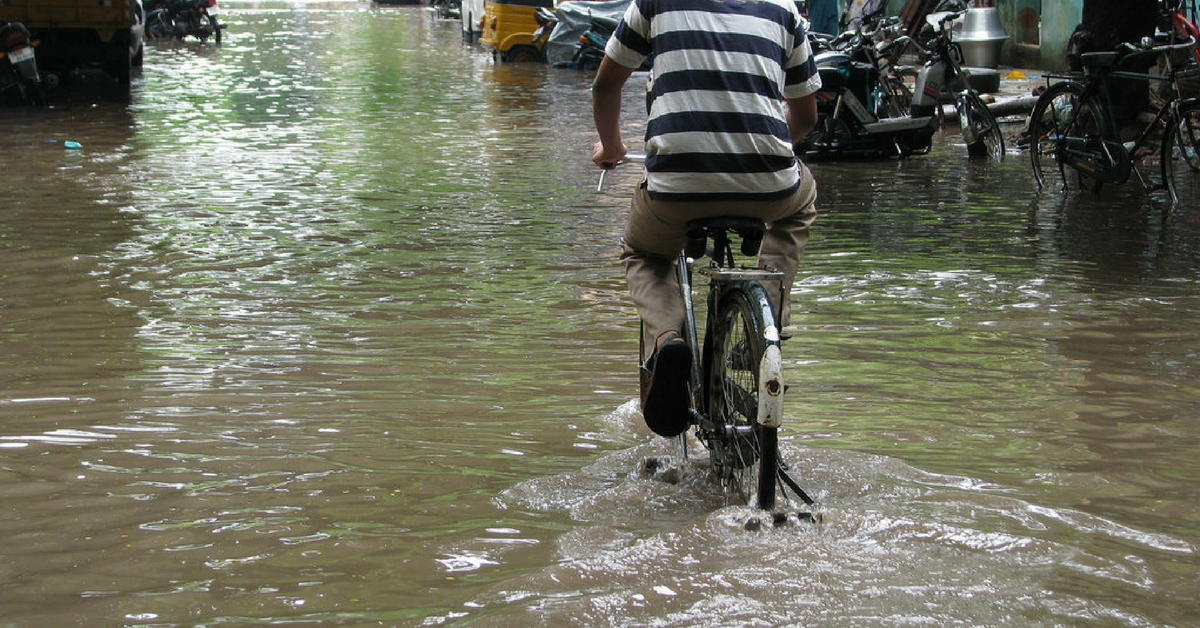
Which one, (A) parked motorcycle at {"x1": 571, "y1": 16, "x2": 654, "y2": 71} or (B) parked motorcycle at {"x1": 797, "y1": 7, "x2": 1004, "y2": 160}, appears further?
(A) parked motorcycle at {"x1": 571, "y1": 16, "x2": 654, "y2": 71}

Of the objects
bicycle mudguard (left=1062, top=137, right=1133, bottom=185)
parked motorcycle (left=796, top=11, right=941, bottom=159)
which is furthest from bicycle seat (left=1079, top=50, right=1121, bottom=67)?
parked motorcycle (left=796, top=11, right=941, bottom=159)

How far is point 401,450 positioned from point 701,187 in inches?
61.5

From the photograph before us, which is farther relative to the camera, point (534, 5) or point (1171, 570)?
point (534, 5)

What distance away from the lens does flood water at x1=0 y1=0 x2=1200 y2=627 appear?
3.58 metres

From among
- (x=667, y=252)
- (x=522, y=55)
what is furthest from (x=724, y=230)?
(x=522, y=55)

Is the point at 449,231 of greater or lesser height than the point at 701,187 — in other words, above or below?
below

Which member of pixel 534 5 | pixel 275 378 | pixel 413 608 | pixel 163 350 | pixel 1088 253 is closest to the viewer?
pixel 413 608

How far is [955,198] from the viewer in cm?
1070

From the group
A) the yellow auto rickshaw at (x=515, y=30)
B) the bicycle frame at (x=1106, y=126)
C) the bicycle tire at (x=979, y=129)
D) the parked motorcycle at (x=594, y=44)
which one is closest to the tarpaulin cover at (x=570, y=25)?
the parked motorcycle at (x=594, y=44)

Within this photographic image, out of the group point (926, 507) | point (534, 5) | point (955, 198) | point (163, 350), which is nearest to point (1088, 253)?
point (955, 198)

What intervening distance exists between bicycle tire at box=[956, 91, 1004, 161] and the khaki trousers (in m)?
8.94

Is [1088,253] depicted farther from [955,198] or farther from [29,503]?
[29,503]

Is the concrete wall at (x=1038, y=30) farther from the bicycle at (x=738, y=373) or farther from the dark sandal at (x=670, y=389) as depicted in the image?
the dark sandal at (x=670, y=389)

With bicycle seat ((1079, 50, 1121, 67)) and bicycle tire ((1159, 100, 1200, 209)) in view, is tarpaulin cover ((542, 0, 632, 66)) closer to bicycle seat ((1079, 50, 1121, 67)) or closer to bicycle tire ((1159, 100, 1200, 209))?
bicycle seat ((1079, 50, 1121, 67))
